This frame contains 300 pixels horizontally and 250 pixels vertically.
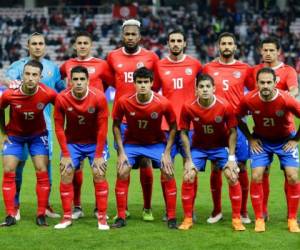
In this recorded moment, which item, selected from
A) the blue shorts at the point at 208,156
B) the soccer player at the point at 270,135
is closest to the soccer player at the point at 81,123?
the blue shorts at the point at 208,156

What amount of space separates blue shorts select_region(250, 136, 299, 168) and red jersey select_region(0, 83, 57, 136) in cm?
234

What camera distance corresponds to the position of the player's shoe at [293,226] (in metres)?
8.58

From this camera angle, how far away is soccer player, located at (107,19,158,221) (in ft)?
30.6

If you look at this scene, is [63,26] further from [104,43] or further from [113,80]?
[113,80]

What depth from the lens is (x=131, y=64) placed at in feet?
31.2

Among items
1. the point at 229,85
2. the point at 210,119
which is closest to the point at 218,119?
the point at 210,119

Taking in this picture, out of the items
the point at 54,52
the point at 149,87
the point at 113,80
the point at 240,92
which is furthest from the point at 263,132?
the point at 54,52

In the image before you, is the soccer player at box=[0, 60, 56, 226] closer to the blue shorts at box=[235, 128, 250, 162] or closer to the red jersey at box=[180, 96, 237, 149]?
the red jersey at box=[180, 96, 237, 149]

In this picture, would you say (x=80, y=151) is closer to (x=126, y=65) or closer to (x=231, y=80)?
(x=126, y=65)

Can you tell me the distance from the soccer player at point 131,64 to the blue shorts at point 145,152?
270 mm

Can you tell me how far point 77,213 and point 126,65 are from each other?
184 centimetres

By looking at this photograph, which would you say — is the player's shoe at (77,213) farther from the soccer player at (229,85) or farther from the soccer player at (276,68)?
the soccer player at (276,68)

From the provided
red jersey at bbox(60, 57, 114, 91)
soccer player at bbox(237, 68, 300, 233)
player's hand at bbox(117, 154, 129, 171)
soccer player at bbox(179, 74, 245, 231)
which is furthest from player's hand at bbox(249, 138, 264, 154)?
red jersey at bbox(60, 57, 114, 91)

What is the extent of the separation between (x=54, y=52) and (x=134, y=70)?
979 inches
